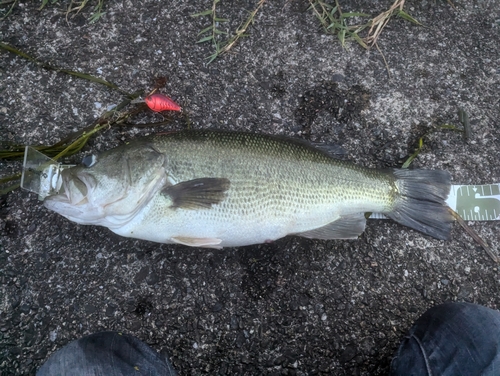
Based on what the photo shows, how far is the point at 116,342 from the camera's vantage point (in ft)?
7.27

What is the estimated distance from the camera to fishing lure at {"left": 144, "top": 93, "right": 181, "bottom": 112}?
→ 2.66m

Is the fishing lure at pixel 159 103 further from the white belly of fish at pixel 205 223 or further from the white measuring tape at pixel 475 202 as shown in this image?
the white measuring tape at pixel 475 202

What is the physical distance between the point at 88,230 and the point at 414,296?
2311mm

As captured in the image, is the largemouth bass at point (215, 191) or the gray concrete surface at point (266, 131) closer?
the largemouth bass at point (215, 191)

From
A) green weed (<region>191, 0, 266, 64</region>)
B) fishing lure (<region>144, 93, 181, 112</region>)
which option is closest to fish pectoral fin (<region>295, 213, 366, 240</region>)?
fishing lure (<region>144, 93, 181, 112</region>)

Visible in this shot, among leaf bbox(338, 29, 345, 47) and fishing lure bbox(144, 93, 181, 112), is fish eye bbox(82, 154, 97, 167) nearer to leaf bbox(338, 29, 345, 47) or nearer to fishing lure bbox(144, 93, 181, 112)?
fishing lure bbox(144, 93, 181, 112)

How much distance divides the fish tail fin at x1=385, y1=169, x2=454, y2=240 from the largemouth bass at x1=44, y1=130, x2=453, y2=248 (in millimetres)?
235

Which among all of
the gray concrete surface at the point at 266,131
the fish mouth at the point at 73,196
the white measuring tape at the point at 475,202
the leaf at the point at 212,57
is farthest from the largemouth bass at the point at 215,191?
the leaf at the point at 212,57

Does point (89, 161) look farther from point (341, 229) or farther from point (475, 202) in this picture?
point (475, 202)

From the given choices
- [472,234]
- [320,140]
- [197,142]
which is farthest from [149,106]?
[472,234]

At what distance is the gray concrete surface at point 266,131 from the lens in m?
2.48

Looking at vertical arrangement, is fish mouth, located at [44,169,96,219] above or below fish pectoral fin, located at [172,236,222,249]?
above

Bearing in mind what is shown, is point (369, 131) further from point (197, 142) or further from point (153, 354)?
point (153, 354)

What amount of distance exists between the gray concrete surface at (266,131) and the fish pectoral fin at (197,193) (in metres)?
A: 0.54
